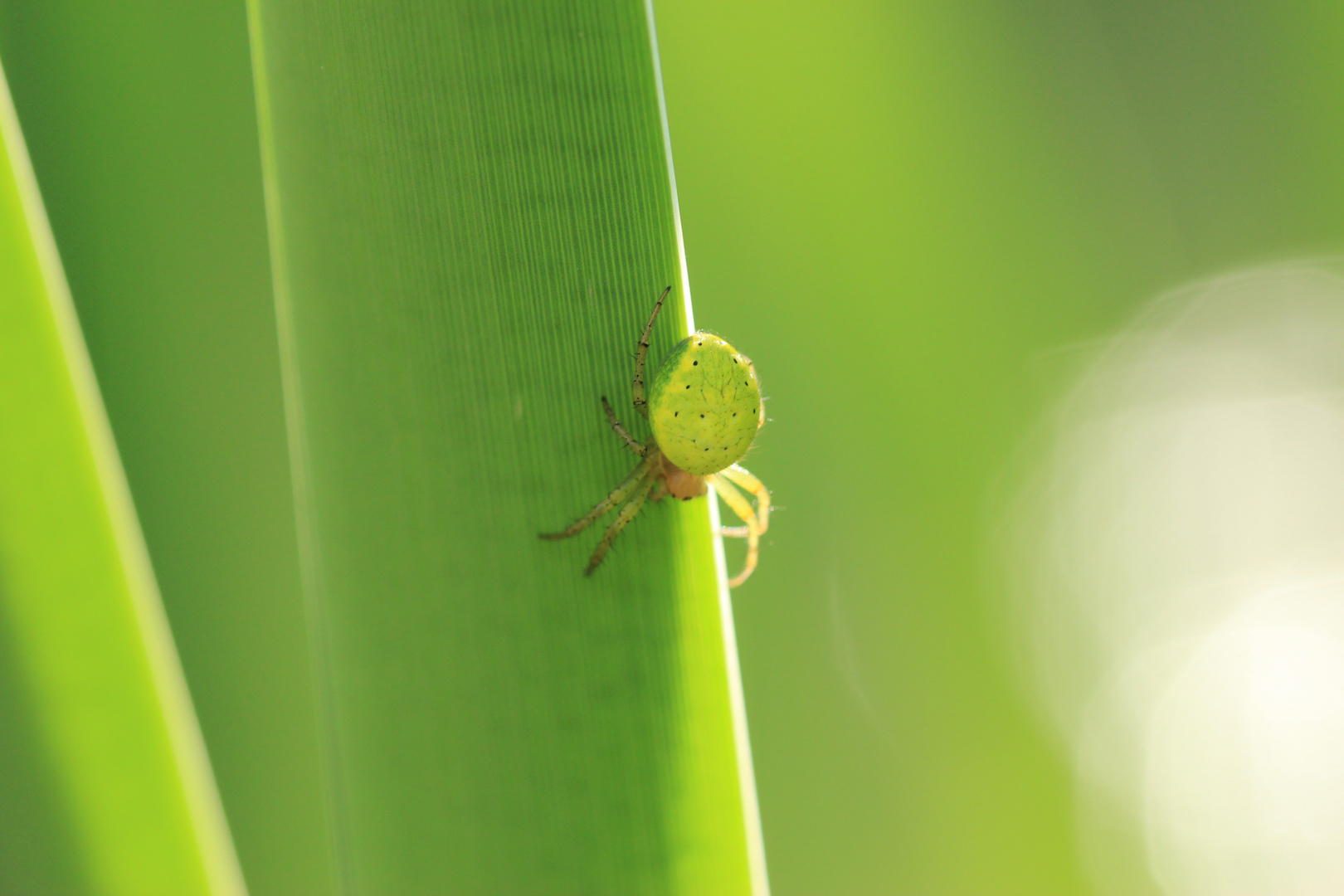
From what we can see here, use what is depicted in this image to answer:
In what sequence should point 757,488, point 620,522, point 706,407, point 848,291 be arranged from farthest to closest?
point 757,488 < point 848,291 < point 706,407 < point 620,522

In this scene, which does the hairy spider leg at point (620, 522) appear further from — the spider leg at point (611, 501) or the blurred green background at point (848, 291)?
the blurred green background at point (848, 291)

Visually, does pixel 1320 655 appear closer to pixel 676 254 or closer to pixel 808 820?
pixel 808 820

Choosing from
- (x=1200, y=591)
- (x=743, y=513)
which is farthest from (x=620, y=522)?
(x=1200, y=591)

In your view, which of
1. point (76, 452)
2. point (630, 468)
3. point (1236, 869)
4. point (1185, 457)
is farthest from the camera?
point (1185, 457)

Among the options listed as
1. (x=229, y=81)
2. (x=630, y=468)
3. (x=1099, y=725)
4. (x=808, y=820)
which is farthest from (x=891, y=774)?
(x=229, y=81)

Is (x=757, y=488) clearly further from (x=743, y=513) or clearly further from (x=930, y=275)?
(x=930, y=275)

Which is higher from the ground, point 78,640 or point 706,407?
point 706,407
